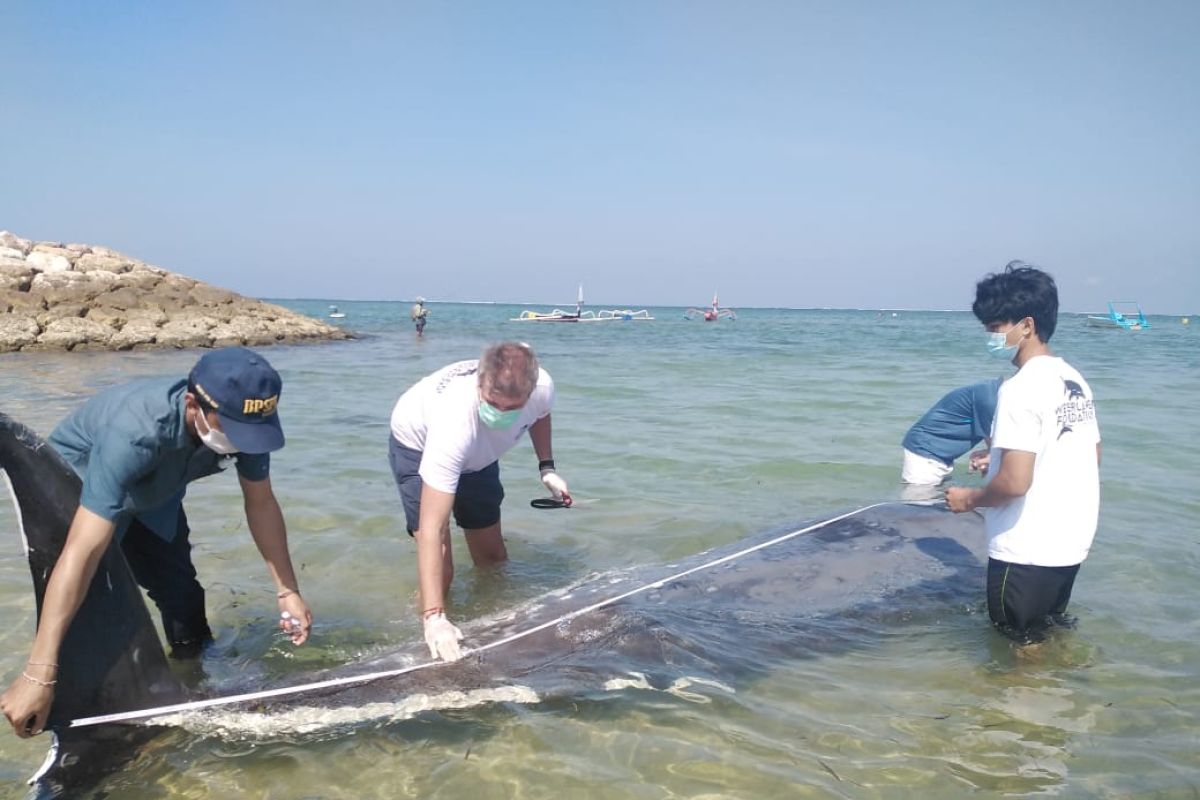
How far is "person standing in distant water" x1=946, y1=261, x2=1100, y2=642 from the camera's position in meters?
3.69

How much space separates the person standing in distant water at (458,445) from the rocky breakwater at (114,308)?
2113 cm

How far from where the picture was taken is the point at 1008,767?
3.33 metres

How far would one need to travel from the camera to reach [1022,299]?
12.6ft

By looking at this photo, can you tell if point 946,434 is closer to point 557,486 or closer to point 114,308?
point 557,486

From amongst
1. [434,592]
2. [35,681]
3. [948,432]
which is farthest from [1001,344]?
[35,681]

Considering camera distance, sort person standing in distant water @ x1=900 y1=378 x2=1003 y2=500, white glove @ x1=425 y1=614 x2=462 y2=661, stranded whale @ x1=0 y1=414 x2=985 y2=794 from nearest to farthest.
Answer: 1. stranded whale @ x1=0 y1=414 x2=985 y2=794
2. white glove @ x1=425 y1=614 x2=462 y2=661
3. person standing in distant water @ x1=900 y1=378 x2=1003 y2=500

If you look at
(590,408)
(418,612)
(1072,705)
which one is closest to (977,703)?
(1072,705)

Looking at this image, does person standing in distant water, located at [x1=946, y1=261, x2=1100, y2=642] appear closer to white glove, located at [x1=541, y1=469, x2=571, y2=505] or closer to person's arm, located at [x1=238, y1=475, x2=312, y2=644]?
white glove, located at [x1=541, y1=469, x2=571, y2=505]

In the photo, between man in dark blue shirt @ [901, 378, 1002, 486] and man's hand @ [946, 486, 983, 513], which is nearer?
man's hand @ [946, 486, 983, 513]

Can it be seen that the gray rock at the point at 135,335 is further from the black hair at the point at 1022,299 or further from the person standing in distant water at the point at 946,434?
the black hair at the point at 1022,299

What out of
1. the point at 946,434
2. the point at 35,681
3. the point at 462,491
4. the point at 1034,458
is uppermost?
the point at 1034,458

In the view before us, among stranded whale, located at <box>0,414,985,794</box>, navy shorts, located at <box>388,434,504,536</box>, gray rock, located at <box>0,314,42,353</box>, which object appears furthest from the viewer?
gray rock, located at <box>0,314,42,353</box>

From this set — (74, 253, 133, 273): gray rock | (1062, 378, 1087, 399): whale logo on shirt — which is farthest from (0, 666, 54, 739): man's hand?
(74, 253, 133, 273): gray rock

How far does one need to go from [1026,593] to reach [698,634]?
159cm
